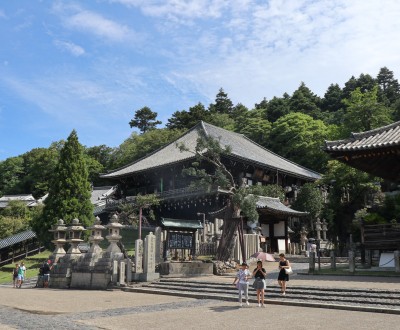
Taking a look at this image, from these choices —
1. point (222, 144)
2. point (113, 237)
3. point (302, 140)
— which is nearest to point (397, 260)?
point (113, 237)

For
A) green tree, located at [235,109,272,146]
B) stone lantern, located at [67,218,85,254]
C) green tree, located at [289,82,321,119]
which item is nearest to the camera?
stone lantern, located at [67,218,85,254]

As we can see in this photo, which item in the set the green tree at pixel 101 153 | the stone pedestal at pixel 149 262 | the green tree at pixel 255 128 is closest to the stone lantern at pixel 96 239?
the stone pedestal at pixel 149 262

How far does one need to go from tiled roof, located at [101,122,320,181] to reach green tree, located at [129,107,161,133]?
115 feet

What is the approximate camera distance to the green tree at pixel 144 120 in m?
78.5

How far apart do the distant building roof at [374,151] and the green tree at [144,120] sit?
63485 millimetres

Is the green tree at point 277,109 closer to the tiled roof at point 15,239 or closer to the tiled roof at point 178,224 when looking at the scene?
the tiled roof at point 15,239

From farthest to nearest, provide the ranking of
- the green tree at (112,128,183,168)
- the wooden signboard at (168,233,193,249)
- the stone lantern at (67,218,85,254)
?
the green tree at (112,128,183,168) → the wooden signboard at (168,233,193,249) → the stone lantern at (67,218,85,254)

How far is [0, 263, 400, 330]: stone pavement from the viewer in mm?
8195

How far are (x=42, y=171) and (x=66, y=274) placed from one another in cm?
4819

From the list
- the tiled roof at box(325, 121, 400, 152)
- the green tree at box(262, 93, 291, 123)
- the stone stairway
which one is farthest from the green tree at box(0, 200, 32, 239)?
the green tree at box(262, 93, 291, 123)

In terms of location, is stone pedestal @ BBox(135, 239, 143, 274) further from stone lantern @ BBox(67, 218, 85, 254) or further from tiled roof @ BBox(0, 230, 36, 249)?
tiled roof @ BBox(0, 230, 36, 249)

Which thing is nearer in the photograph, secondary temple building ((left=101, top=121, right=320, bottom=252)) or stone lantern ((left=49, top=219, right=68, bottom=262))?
stone lantern ((left=49, top=219, right=68, bottom=262))

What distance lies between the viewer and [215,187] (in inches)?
1176

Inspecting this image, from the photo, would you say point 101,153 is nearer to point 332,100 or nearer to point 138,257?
point 332,100
